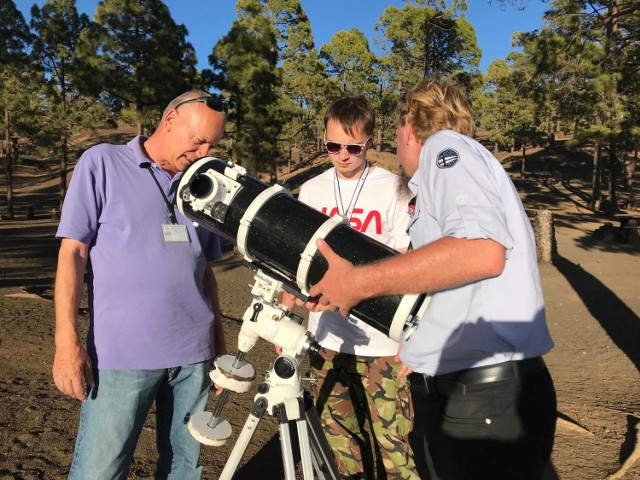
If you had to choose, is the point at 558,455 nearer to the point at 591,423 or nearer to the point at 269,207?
the point at 591,423

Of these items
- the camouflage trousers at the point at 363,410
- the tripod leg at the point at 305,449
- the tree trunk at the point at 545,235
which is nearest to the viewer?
the tripod leg at the point at 305,449

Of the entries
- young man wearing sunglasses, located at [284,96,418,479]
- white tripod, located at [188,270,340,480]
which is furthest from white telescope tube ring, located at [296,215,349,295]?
young man wearing sunglasses, located at [284,96,418,479]

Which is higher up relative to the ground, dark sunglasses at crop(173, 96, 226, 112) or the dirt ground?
dark sunglasses at crop(173, 96, 226, 112)

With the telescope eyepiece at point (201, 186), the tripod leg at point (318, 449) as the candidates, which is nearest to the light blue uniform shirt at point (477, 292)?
the tripod leg at point (318, 449)

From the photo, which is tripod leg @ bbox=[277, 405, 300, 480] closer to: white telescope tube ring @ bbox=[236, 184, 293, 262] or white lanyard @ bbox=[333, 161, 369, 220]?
white telescope tube ring @ bbox=[236, 184, 293, 262]

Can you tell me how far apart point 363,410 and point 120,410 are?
119 cm

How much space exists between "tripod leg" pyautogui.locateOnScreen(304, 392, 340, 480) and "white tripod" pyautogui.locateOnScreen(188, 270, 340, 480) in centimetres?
11

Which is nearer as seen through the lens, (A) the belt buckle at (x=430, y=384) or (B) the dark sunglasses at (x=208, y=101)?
(A) the belt buckle at (x=430, y=384)

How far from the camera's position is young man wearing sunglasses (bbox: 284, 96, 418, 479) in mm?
2525

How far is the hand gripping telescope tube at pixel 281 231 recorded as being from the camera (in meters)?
1.69

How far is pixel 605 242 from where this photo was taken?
14141 mm

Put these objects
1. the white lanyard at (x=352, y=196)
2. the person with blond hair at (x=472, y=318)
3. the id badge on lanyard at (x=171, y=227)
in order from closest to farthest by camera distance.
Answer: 1. the person with blond hair at (x=472, y=318)
2. the id badge on lanyard at (x=171, y=227)
3. the white lanyard at (x=352, y=196)

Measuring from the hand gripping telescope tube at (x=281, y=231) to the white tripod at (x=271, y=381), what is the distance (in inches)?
4.7

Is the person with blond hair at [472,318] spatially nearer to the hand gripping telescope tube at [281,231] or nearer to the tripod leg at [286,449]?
the hand gripping telescope tube at [281,231]
